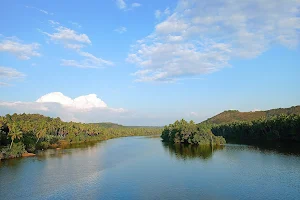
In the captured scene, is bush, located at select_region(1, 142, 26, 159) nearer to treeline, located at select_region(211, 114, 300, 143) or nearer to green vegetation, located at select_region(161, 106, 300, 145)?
green vegetation, located at select_region(161, 106, 300, 145)

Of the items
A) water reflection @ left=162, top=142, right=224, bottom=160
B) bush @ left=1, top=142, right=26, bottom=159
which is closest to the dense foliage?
water reflection @ left=162, top=142, right=224, bottom=160

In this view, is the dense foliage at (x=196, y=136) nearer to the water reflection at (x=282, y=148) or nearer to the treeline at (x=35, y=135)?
the water reflection at (x=282, y=148)

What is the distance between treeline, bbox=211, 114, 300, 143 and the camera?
313 ft

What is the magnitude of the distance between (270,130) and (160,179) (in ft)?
258

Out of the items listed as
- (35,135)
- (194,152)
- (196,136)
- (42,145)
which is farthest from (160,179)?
(35,135)

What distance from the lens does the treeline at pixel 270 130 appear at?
3755 inches

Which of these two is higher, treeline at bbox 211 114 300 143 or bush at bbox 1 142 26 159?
treeline at bbox 211 114 300 143

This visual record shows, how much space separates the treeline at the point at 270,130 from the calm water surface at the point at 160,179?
116ft

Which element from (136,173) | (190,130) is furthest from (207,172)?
(190,130)

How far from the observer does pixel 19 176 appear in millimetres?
52094

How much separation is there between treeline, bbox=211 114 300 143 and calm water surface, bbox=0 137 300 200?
116 ft

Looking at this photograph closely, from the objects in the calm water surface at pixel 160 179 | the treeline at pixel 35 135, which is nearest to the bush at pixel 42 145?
the treeline at pixel 35 135

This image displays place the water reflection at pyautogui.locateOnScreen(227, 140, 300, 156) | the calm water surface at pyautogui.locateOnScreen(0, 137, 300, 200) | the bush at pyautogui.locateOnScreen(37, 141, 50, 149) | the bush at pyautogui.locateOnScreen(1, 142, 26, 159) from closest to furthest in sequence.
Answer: the calm water surface at pyautogui.locateOnScreen(0, 137, 300, 200)
the water reflection at pyautogui.locateOnScreen(227, 140, 300, 156)
the bush at pyautogui.locateOnScreen(1, 142, 26, 159)
the bush at pyautogui.locateOnScreen(37, 141, 50, 149)

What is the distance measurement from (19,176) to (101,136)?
127494 mm
